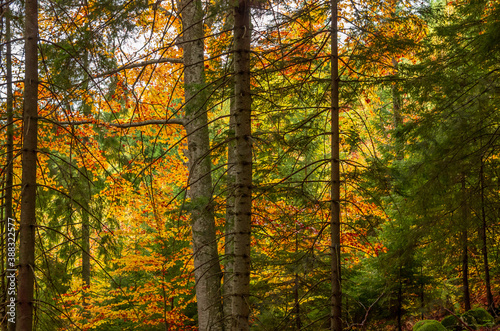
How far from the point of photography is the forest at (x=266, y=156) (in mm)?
3197

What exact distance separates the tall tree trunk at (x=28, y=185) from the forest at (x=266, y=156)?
0.04 ft

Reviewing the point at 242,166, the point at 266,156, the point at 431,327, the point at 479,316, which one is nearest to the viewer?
the point at 242,166

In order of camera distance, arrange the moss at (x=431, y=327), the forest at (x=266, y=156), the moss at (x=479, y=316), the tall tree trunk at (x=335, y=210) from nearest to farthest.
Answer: the forest at (x=266, y=156), the tall tree trunk at (x=335, y=210), the moss at (x=431, y=327), the moss at (x=479, y=316)

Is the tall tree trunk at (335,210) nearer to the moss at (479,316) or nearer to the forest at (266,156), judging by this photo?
the forest at (266,156)

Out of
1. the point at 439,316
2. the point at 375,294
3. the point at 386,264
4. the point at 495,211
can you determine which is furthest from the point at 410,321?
the point at 495,211

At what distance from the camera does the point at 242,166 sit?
3.32 metres

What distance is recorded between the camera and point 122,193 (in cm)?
1047

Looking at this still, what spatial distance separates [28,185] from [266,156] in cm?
549

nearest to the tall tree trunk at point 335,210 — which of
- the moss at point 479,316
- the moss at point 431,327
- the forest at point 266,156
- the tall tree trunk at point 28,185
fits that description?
the forest at point 266,156

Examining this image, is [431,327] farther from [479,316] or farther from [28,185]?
[28,185]

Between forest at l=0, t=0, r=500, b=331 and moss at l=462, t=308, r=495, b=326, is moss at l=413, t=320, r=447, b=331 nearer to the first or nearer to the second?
forest at l=0, t=0, r=500, b=331

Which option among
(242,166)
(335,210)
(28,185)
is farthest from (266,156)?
(28,185)

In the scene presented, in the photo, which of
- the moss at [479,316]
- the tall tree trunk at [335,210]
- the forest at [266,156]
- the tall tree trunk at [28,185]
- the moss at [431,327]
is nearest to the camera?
the tall tree trunk at [28,185]

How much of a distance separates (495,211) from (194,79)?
6063mm
